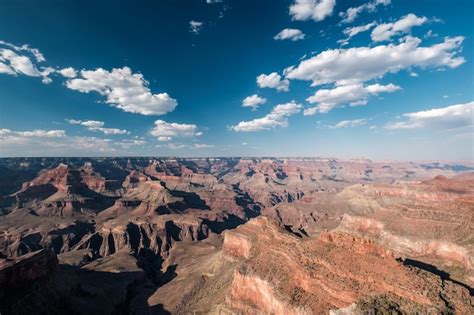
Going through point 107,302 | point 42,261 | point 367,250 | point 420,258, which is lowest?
point 107,302

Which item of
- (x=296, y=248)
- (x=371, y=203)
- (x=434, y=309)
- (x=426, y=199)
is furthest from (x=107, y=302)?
(x=371, y=203)

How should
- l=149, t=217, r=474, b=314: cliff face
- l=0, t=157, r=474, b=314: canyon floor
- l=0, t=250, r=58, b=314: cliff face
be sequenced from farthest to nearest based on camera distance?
l=0, t=250, r=58, b=314: cliff face → l=0, t=157, r=474, b=314: canyon floor → l=149, t=217, r=474, b=314: cliff face

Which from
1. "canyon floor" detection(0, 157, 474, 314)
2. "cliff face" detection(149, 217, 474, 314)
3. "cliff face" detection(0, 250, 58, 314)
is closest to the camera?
"cliff face" detection(149, 217, 474, 314)

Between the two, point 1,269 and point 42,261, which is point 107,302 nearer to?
point 42,261

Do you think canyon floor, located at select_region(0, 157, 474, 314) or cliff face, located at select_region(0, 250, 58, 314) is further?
cliff face, located at select_region(0, 250, 58, 314)

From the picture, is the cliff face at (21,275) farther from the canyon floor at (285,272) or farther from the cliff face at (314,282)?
Result: the cliff face at (314,282)

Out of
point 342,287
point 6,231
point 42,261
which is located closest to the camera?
point 342,287

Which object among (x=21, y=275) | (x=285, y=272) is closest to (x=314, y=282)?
(x=285, y=272)

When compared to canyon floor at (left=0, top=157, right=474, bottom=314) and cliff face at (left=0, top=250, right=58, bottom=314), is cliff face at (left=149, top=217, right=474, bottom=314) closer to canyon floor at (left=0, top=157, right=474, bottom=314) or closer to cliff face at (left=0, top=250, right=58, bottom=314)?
canyon floor at (left=0, top=157, right=474, bottom=314)


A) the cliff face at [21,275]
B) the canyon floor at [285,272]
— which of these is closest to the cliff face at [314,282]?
the canyon floor at [285,272]

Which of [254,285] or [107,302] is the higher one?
[254,285]

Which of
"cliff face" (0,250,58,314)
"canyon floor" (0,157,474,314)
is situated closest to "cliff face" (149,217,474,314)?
"canyon floor" (0,157,474,314)
